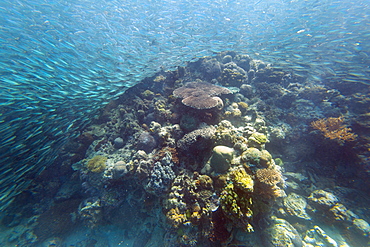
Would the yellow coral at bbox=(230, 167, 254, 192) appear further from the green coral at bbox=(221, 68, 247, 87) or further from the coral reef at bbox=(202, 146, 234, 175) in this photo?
the green coral at bbox=(221, 68, 247, 87)

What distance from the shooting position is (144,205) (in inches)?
233

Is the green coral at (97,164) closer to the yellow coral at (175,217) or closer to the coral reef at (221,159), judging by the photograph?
the yellow coral at (175,217)

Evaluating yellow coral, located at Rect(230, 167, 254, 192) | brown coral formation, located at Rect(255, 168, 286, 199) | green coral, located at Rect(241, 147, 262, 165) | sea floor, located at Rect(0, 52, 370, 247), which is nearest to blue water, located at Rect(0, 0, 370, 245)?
sea floor, located at Rect(0, 52, 370, 247)

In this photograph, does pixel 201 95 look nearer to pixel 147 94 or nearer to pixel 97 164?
pixel 147 94

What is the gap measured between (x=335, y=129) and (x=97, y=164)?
11997mm

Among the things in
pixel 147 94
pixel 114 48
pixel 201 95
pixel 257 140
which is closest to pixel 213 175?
pixel 257 140

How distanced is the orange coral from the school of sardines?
511 cm

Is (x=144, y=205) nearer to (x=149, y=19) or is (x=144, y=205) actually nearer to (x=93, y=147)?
(x=93, y=147)

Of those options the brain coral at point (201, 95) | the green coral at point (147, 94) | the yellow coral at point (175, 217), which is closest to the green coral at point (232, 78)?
the brain coral at point (201, 95)

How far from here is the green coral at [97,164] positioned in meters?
6.28

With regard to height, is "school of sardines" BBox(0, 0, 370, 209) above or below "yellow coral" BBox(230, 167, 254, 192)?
above

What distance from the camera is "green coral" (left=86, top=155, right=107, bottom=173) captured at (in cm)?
628

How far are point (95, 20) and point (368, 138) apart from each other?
16986 millimetres

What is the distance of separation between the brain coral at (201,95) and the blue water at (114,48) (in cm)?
440
